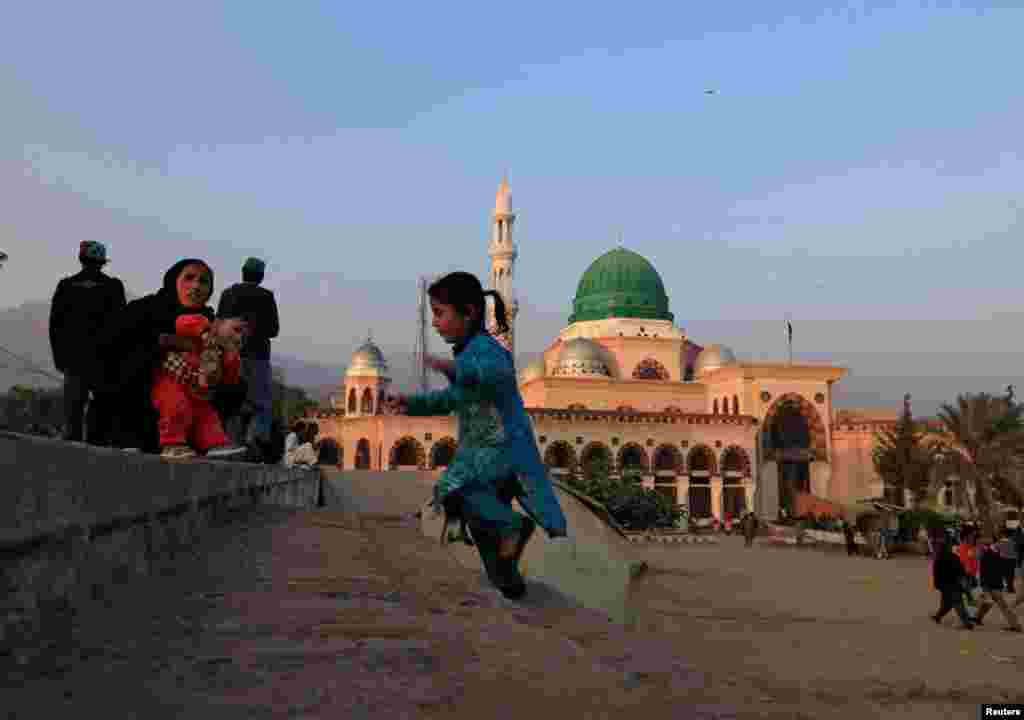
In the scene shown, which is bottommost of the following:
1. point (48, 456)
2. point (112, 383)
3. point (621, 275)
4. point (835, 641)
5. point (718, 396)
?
point (835, 641)

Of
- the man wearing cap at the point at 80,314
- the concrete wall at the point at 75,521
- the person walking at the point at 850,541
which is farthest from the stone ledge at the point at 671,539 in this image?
the concrete wall at the point at 75,521

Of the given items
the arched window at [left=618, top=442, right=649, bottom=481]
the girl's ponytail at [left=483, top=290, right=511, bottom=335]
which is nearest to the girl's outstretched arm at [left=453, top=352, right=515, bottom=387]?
the girl's ponytail at [left=483, top=290, right=511, bottom=335]

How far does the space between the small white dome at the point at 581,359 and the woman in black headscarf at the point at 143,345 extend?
152 feet

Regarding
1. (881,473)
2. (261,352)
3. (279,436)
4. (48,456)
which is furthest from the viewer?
(881,473)

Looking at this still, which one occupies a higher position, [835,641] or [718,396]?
[718,396]

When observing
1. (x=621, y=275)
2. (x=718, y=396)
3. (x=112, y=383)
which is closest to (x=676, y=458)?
(x=718, y=396)

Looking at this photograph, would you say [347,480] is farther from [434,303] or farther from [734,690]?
[734,690]

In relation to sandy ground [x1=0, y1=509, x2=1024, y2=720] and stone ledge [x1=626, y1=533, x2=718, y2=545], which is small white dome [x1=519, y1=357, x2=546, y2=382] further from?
sandy ground [x1=0, y1=509, x2=1024, y2=720]

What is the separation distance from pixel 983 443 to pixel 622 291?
2957cm

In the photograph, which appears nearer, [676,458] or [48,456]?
[48,456]

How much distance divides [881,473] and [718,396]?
38.6 ft

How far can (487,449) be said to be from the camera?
4.16m

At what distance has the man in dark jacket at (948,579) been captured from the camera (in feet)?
38.4

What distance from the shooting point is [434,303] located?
14.3 feet
